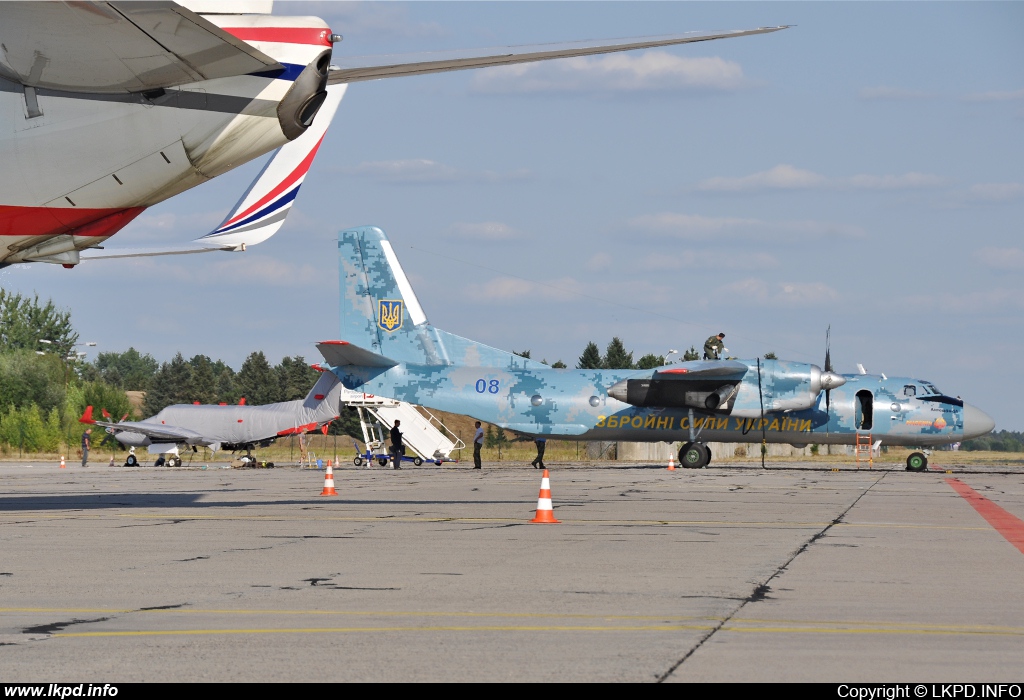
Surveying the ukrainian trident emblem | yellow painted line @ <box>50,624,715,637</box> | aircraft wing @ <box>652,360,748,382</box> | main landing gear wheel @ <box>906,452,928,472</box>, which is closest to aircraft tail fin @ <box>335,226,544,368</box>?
the ukrainian trident emblem

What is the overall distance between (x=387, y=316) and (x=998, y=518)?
91.6 feet

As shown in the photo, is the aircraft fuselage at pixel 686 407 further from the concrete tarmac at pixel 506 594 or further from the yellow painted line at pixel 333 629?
the yellow painted line at pixel 333 629

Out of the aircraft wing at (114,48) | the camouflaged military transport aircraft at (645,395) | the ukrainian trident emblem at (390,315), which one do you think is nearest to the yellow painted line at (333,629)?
the aircraft wing at (114,48)

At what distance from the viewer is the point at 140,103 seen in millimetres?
13734

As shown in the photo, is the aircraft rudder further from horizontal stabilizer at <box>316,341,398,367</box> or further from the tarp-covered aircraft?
the tarp-covered aircraft

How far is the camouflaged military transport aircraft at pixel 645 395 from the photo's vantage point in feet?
126

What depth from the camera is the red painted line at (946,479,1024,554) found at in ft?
47.1

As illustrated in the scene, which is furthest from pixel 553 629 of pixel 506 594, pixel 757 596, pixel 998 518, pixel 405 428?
pixel 405 428

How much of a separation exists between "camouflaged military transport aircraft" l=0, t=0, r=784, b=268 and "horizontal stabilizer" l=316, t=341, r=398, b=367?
74.0 feet

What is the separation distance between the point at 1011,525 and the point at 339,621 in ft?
39.9

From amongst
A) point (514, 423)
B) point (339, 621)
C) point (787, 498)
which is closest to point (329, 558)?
point (339, 621)

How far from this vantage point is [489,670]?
6.16 metres

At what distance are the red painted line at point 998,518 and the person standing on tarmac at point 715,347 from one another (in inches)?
601
